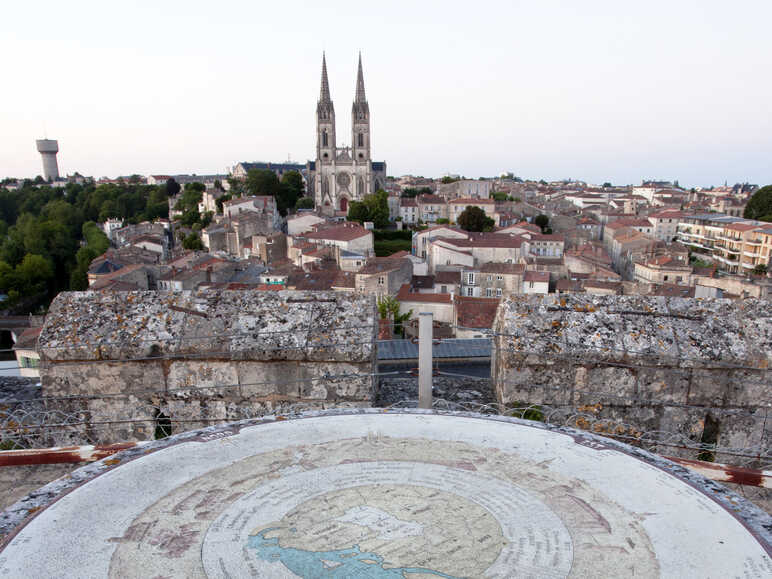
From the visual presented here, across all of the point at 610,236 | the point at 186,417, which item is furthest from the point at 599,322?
the point at 610,236

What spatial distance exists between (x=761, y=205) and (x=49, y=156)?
17963 cm

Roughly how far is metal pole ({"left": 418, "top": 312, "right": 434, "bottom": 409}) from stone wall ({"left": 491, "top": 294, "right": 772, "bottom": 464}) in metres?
0.79

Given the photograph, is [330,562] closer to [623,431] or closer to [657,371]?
[623,431]

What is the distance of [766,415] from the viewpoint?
4934mm

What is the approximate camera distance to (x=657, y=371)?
16.7 ft

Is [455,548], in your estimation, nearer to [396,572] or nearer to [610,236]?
[396,572]

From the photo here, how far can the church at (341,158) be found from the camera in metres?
91.8

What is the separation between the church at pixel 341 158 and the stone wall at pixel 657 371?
87104 mm

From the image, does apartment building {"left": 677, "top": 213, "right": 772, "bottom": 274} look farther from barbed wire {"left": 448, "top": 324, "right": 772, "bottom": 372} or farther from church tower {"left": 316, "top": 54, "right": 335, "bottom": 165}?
barbed wire {"left": 448, "top": 324, "right": 772, "bottom": 372}

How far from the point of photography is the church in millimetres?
91750

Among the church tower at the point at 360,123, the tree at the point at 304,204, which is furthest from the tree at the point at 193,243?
the church tower at the point at 360,123

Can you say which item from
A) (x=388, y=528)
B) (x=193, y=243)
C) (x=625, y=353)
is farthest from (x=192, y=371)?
(x=193, y=243)

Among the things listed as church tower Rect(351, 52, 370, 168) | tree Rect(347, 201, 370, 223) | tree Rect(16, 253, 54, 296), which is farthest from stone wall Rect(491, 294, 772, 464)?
church tower Rect(351, 52, 370, 168)

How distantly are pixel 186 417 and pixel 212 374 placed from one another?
0.51 meters
